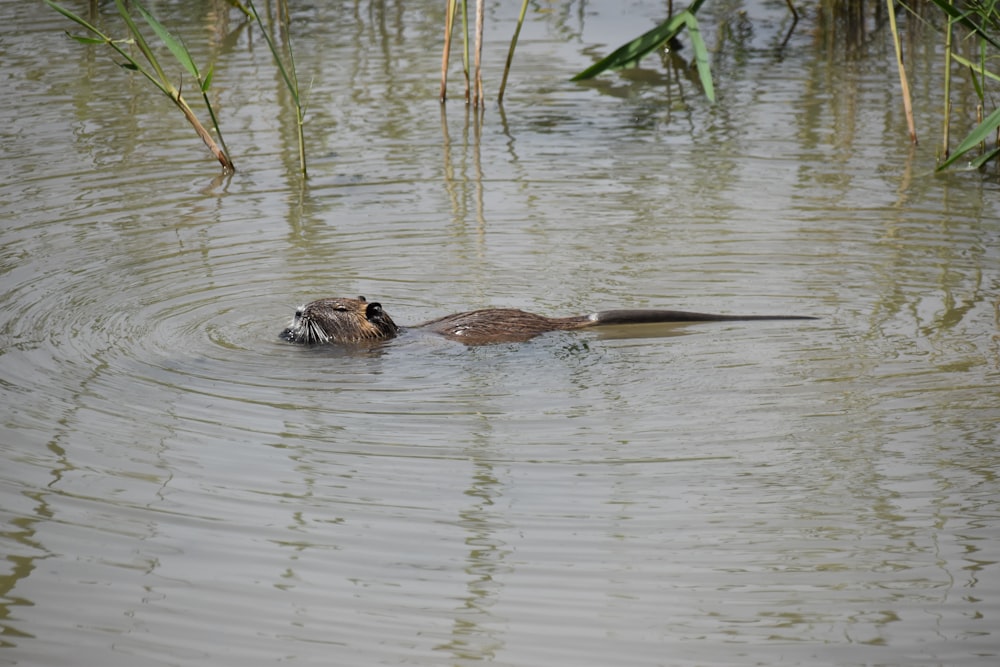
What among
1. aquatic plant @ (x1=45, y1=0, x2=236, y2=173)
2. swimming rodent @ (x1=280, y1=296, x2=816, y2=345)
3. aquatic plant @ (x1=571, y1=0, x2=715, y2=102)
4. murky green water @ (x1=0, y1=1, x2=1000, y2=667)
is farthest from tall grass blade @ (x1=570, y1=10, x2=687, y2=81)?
aquatic plant @ (x1=45, y1=0, x2=236, y2=173)

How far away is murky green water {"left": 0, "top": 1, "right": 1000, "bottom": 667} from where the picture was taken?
11.2 ft

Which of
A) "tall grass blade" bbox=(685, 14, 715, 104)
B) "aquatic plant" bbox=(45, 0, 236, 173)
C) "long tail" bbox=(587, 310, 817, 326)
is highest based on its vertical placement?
"tall grass blade" bbox=(685, 14, 715, 104)

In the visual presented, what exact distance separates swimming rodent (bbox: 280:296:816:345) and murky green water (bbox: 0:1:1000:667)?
8 cm

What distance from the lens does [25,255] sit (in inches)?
266

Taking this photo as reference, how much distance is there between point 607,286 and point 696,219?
1.22 meters

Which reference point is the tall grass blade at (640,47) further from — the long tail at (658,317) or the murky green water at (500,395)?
the long tail at (658,317)

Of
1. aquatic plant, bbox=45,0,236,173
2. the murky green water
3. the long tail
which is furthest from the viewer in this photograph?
aquatic plant, bbox=45,0,236,173

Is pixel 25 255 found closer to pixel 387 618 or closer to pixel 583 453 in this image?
pixel 583 453

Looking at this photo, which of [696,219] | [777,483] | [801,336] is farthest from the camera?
[696,219]

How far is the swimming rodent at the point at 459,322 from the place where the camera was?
5668mm

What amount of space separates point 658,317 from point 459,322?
0.96m

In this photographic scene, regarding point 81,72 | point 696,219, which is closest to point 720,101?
point 696,219

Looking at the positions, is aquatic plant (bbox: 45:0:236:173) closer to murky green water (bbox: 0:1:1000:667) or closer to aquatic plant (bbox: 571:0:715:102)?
murky green water (bbox: 0:1:1000:667)

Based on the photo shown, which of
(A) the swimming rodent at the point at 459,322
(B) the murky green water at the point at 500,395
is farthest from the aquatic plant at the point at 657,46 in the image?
(A) the swimming rodent at the point at 459,322
